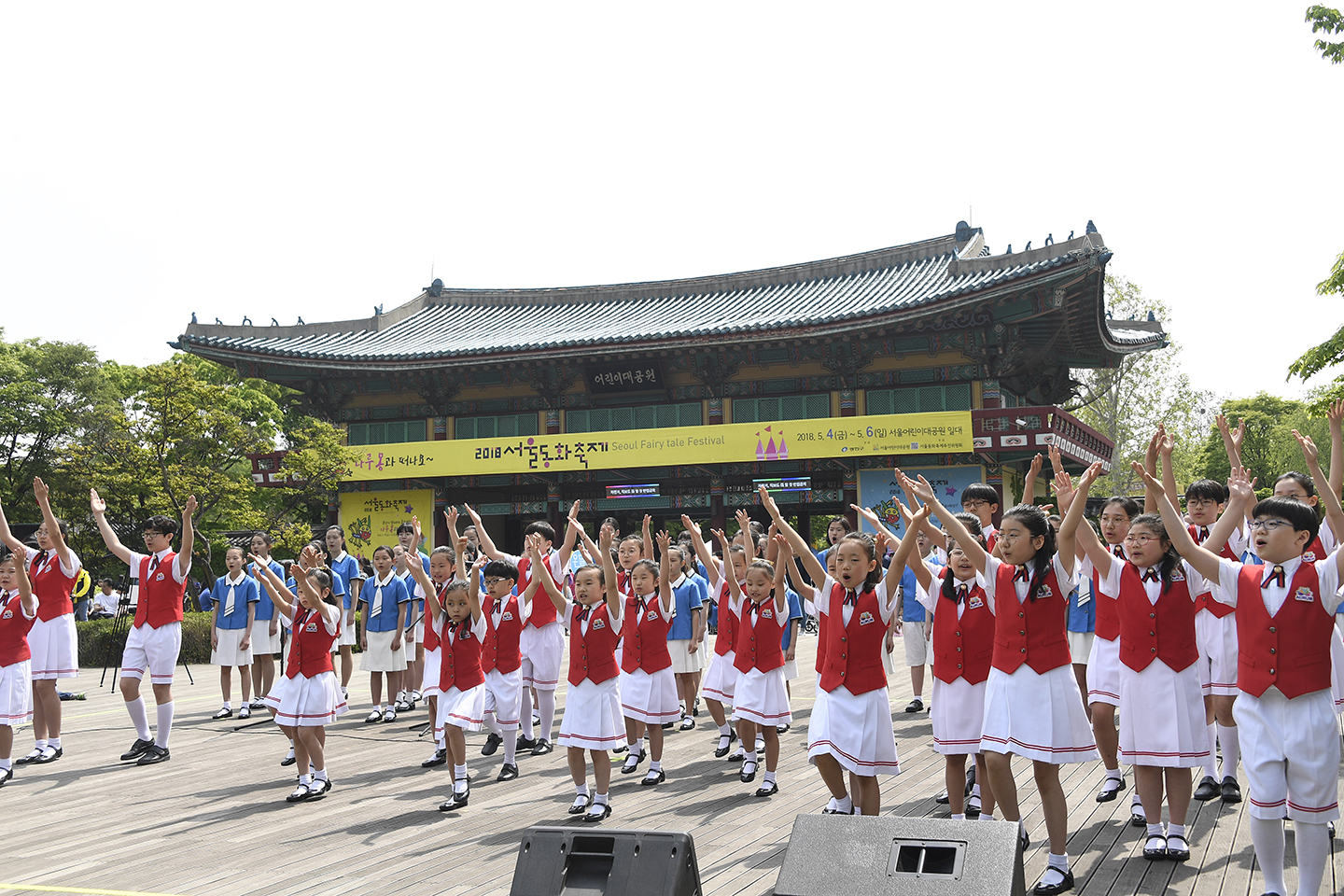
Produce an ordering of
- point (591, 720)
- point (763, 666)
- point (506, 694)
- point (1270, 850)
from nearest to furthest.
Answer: point (1270, 850), point (591, 720), point (763, 666), point (506, 694)

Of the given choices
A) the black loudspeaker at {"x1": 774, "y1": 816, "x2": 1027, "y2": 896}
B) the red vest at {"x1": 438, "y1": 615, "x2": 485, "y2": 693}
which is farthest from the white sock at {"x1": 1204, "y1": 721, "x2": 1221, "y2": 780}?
the red vest at {"x1": 438, "y1": 615, "x2": 485, "y2": 693}

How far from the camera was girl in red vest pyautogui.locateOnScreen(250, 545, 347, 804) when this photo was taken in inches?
273

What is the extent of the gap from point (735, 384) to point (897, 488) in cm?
471

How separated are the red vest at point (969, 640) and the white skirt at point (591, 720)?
81.4 inches

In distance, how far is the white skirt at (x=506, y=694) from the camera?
24.7ft

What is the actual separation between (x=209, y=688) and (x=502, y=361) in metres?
12.3

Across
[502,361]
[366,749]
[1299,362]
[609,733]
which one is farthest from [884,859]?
[502,361]

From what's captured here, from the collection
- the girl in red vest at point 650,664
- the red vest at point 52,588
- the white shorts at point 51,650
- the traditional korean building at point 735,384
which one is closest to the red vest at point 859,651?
the girl in red vest at point 650,664

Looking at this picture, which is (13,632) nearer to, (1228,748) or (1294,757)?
(1294,757)

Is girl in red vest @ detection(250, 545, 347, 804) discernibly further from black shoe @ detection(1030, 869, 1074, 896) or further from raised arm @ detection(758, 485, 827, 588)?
black shoe @ detection(1030, 869, 1074, 896)

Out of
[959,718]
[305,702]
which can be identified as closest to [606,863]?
[959,718]

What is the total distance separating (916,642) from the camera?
1017 cm

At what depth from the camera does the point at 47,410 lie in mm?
30781

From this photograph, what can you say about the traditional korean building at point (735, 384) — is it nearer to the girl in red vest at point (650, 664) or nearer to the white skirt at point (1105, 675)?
the girl in red vest at point (650, 664)
